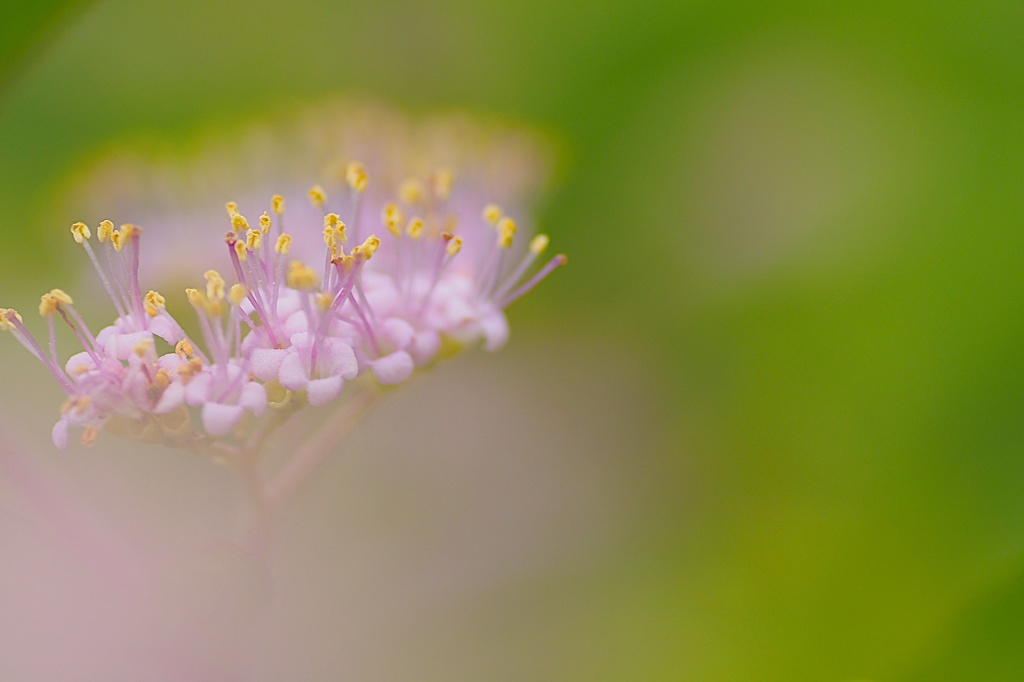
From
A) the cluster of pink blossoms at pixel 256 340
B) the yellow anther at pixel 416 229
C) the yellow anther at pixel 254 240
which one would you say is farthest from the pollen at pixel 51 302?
the yellow anther at pixel 416 229

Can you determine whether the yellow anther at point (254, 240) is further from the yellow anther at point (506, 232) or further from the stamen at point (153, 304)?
the yellow anther at point (506, 232)

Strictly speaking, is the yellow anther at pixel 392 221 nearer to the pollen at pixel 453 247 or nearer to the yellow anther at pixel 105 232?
the pollen at pixel 453 247

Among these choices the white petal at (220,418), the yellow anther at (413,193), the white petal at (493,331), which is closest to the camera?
the white petal at (220,418)

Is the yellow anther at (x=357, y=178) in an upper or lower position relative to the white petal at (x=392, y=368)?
upper

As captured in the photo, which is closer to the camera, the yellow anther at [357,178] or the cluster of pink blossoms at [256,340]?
the cluster of pink blossoms at [256,340]

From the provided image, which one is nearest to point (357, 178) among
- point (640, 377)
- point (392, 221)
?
point (392, 221)

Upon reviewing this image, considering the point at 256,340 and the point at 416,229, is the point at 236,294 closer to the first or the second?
the point at 256,340

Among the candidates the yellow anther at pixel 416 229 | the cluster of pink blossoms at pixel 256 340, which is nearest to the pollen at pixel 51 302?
the cluster of pink blossoms at pixel 256 340

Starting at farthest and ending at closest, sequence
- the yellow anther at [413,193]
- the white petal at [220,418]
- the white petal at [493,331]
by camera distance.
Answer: the yellow anther at [413,193]
the white petal at [493,331]
the white petal at [220,418]
